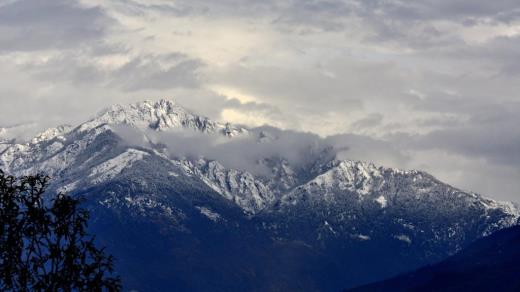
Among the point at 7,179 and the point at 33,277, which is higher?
the point at 7,179

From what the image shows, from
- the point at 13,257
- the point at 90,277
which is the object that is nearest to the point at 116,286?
the point at 90,277

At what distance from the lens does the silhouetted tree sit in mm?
92188

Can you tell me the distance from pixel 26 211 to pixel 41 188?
260 cm

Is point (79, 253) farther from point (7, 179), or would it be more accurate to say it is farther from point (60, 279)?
point (7, 179)

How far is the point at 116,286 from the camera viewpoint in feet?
306

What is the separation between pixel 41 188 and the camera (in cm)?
9556

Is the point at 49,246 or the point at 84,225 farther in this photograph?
the point at 84,225

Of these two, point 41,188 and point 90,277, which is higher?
point 41,188

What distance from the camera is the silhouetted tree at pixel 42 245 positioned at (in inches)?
3629

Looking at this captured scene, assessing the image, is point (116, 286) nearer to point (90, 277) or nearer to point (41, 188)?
point (90, 277)

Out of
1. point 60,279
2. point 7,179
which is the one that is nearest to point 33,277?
point 60,279

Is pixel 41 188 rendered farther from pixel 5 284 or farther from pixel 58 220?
pixel 5 284

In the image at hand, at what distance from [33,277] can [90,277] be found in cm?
464

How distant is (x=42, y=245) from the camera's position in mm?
92812
